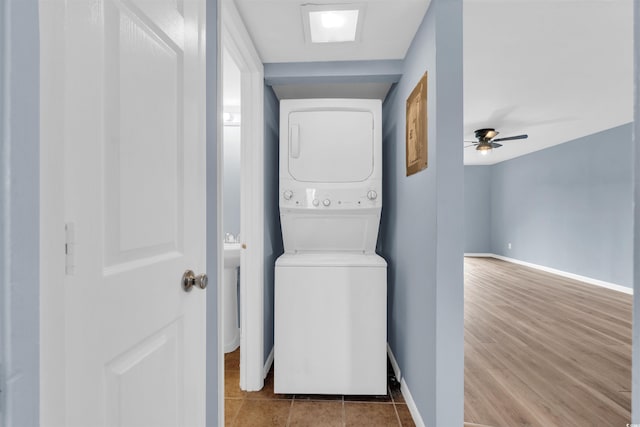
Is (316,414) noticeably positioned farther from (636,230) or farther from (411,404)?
(636,230)

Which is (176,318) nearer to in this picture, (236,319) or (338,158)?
(338,158)

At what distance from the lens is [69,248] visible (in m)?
0.57

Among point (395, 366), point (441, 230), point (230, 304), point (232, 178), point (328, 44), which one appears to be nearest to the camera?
point (441, 230)

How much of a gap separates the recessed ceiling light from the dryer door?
48 centimetres

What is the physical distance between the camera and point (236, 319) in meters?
2.67

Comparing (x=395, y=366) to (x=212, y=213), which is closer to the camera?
(x=212, y=213)

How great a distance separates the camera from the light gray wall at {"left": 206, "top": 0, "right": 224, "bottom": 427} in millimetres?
1257

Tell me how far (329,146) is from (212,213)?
3.75ft

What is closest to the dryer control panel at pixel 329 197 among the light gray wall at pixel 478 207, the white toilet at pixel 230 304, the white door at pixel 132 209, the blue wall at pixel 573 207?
the white toilet at pixel 230 304

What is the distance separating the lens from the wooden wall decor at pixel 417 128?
1605 mm

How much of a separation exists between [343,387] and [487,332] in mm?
1902

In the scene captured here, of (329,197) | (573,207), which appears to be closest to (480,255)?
(573,207)

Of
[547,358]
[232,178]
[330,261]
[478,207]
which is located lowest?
[547,358]

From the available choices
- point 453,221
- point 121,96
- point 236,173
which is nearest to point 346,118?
point 453,221
